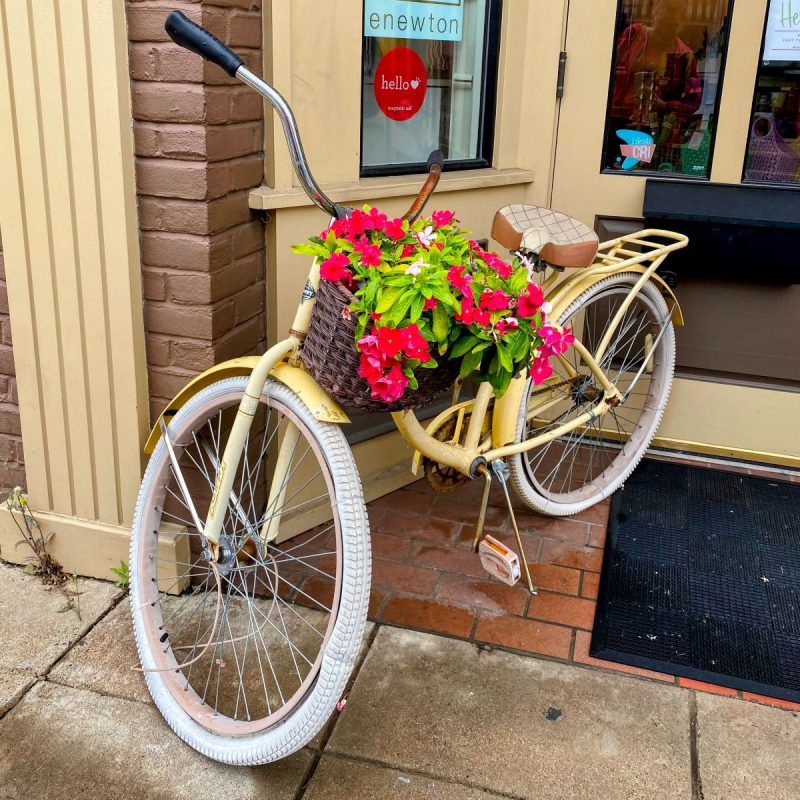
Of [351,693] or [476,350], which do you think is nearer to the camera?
[476,350]

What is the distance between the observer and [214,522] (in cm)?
234

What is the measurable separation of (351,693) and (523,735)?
0.49 meters

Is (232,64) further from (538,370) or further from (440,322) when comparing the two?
(538,370)

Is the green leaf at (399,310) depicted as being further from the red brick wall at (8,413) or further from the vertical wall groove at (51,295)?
the red brick wall at (8,413)

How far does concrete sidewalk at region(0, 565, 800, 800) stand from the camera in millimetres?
2240

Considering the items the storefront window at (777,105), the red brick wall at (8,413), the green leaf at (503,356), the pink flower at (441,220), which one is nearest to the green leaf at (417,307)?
the green leaf at (503,356)

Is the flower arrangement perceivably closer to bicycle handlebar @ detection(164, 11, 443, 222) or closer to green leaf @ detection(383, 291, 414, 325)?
green leaf @ detection(383, 291, 414, 325)

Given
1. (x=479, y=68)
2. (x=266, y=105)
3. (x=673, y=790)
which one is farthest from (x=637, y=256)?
(x=673, y=790)

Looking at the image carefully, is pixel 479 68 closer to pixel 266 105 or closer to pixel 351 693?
pixel 266 105

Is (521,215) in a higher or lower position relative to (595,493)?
higher

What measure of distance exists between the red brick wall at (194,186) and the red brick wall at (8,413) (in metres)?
0.52

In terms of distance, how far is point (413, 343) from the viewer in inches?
74.0

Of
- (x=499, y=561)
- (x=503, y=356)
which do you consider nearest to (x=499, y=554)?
(x=499, y=561)

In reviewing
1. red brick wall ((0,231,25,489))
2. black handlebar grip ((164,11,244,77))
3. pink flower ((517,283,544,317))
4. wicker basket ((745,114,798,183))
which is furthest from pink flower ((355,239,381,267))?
wicker basket ((745,114,798,183))
